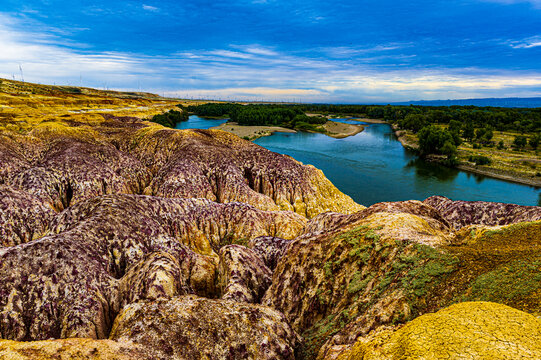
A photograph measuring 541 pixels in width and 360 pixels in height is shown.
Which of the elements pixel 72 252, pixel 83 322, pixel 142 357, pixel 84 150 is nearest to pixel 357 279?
pixel 142 357

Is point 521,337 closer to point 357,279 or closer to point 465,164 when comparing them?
Result: point 357,279

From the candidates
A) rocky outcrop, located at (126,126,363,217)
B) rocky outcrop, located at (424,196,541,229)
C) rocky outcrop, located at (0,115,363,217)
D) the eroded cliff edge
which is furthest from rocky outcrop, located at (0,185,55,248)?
rocky outcrop, located at (424,196,541,229)

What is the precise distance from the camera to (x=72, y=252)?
1159cm

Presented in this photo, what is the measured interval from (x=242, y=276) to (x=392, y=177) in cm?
7343

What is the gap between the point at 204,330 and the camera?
26.3 ft

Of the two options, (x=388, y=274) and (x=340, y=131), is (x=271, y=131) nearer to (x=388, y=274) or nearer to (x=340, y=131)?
(x=340, y=131)

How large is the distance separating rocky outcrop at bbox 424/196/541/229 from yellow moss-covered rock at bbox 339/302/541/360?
15883 millimetres

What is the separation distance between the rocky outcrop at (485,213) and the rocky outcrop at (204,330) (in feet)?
54.2

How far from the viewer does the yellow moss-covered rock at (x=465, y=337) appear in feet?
15.3

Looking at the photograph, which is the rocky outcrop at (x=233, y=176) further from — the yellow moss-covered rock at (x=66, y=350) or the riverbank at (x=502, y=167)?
the riverbank at (x=502, y=167)

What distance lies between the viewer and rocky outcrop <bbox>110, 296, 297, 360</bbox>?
24.9 feet

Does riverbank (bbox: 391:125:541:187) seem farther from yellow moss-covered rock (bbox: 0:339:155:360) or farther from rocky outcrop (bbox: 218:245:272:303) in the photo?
yellow moss-covered rock (bbox: 0:339:155:360)

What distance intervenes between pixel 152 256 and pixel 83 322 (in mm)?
3350

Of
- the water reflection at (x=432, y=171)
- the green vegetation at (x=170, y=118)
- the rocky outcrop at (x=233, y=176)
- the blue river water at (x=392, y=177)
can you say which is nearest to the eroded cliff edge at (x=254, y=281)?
the rocky outcrop at (x=233, y=176)
